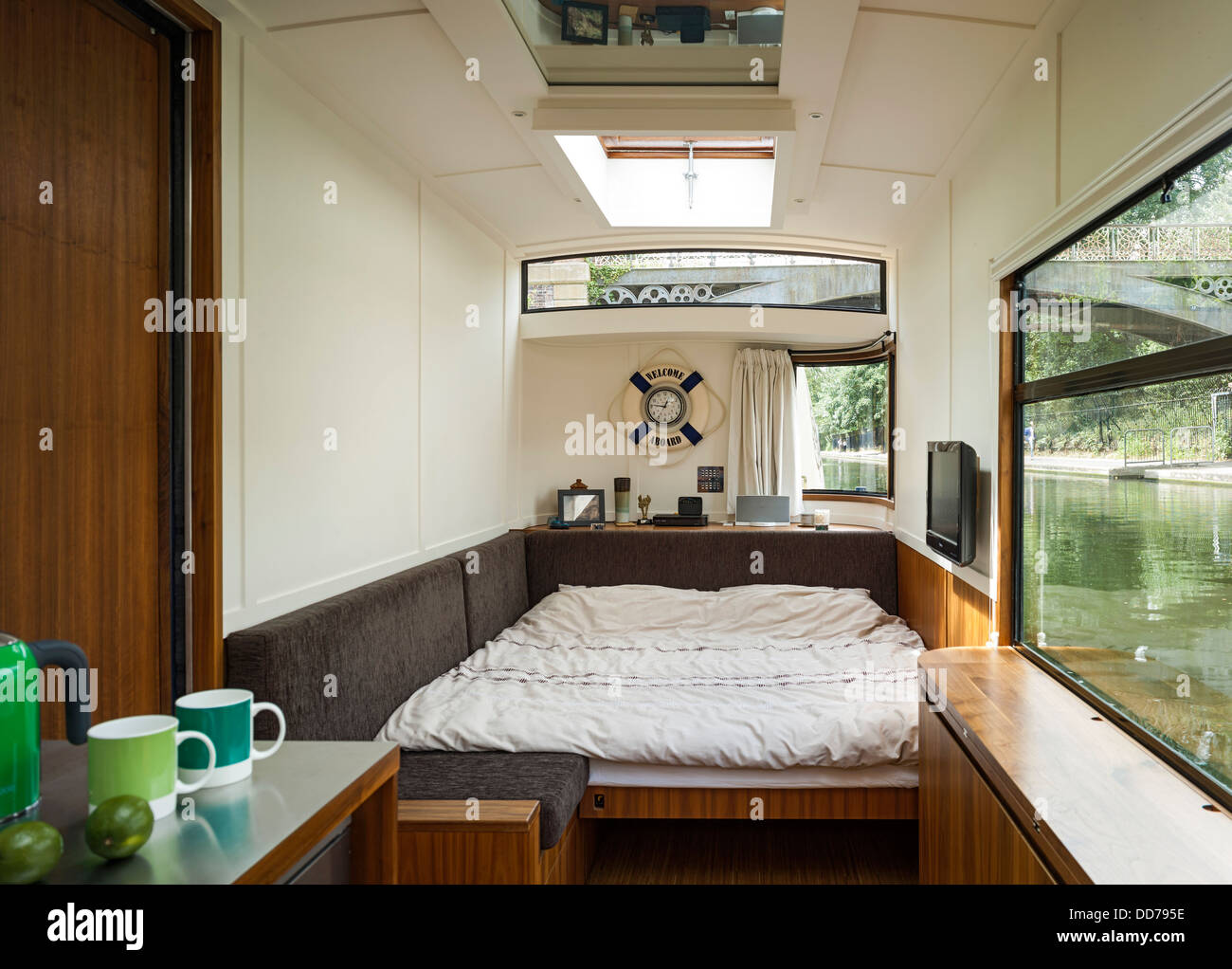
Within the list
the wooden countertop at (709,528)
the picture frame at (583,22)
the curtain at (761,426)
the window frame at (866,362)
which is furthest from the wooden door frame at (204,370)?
the window frame at (866,362)

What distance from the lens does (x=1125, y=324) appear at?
181cm

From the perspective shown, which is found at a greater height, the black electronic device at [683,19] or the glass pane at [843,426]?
the black electronic device at [683,19]

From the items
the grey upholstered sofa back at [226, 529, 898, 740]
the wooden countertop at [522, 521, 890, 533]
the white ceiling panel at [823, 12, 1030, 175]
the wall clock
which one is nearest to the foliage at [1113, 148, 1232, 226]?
the white ceiling panel at [823, 12, 1030, 175]

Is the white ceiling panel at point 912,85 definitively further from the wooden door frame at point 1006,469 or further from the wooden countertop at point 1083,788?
the wooden countertop at point 1083,788

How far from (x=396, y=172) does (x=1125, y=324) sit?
2.49 metres

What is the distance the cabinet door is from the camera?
1503mm

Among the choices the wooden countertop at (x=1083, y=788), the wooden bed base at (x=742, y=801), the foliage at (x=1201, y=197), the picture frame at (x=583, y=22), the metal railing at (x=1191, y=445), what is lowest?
the wooden bed base at (x=742, y=801)

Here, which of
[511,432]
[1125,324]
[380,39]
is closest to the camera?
[1125,324]

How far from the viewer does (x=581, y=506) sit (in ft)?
15.3

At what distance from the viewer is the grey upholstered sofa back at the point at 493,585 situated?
342 cm

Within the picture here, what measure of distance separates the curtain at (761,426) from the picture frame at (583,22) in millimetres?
2761

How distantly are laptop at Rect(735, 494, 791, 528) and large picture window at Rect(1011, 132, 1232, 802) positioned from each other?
2.20m

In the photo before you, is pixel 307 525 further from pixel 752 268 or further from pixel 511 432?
pixel 752 268
